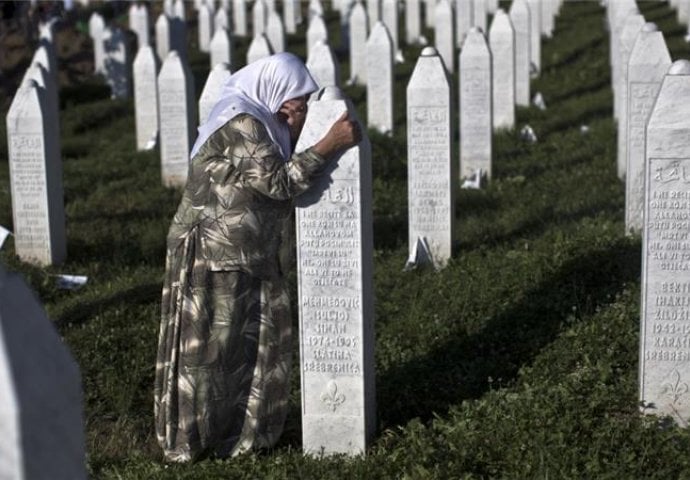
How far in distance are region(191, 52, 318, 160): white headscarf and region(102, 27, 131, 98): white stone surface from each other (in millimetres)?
16294

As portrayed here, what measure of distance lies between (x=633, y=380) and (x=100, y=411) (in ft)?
8.92

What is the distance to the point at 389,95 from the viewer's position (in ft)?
53.6

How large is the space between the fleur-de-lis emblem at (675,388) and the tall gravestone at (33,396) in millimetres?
4015

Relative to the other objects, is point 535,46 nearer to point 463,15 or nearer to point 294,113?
point 463,15

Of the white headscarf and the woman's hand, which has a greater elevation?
the white headscarf

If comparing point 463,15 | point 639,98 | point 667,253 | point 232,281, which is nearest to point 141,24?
point 463,15

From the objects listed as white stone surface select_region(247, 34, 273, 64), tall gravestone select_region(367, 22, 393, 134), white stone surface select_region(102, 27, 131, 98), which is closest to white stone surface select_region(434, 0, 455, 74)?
white stone surface select_region(102, 27, 131, 98)

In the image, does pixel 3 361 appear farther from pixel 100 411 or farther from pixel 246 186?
pixel 100 411

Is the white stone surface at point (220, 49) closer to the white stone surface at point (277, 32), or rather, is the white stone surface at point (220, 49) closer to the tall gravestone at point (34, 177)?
the white stone surface at point (277, 32)

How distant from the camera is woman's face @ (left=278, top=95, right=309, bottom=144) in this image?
18.7 feet

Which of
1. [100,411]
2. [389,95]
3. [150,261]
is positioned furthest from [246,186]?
[389,95]

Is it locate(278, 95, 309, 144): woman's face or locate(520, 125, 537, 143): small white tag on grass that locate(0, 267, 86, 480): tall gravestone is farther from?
locate(520, 125, 537, 143): small white tag on grass

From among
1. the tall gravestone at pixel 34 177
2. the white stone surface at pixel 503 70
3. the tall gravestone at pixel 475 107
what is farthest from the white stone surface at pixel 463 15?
the tall gravestone at pixel 34 177

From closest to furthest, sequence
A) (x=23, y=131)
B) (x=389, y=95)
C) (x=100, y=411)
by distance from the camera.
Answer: (x=100, y=411)
(x=23, y=131)
(x=389, y=95)
